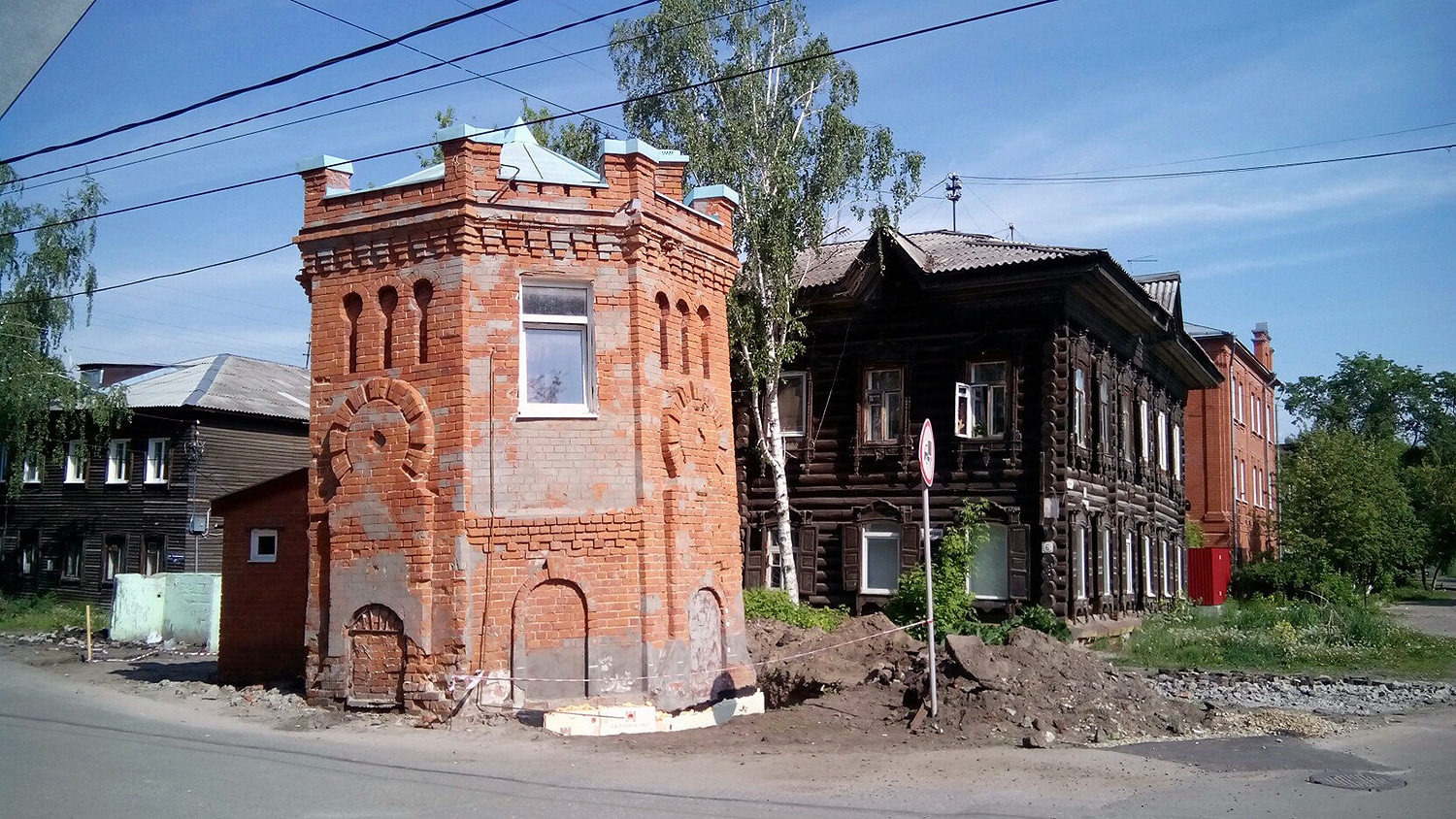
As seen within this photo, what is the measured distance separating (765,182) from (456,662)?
13448 millimetres

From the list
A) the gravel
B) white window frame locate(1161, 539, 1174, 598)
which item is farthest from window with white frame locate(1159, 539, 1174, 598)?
the gravel

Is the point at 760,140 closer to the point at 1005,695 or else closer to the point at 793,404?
the point at 793,404

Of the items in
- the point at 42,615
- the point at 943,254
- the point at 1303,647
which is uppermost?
the point at 943,254

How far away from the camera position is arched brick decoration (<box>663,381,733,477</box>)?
15117 mm

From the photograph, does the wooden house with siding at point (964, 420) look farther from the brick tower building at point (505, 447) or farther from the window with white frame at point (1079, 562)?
the brick tower building at point (505, 447)

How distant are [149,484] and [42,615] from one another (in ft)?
15.8

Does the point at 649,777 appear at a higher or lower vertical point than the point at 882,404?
lower

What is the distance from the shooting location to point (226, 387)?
38.3 metres

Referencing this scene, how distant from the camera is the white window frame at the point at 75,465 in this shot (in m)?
37.1

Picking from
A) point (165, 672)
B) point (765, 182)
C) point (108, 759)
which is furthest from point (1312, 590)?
point (108, 759)

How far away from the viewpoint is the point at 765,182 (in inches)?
950

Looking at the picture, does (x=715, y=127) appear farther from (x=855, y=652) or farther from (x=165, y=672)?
(x=165, y=672)

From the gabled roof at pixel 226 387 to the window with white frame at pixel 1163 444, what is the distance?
27429mm

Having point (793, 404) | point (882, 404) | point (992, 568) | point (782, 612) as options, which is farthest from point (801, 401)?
point (782, 612)
